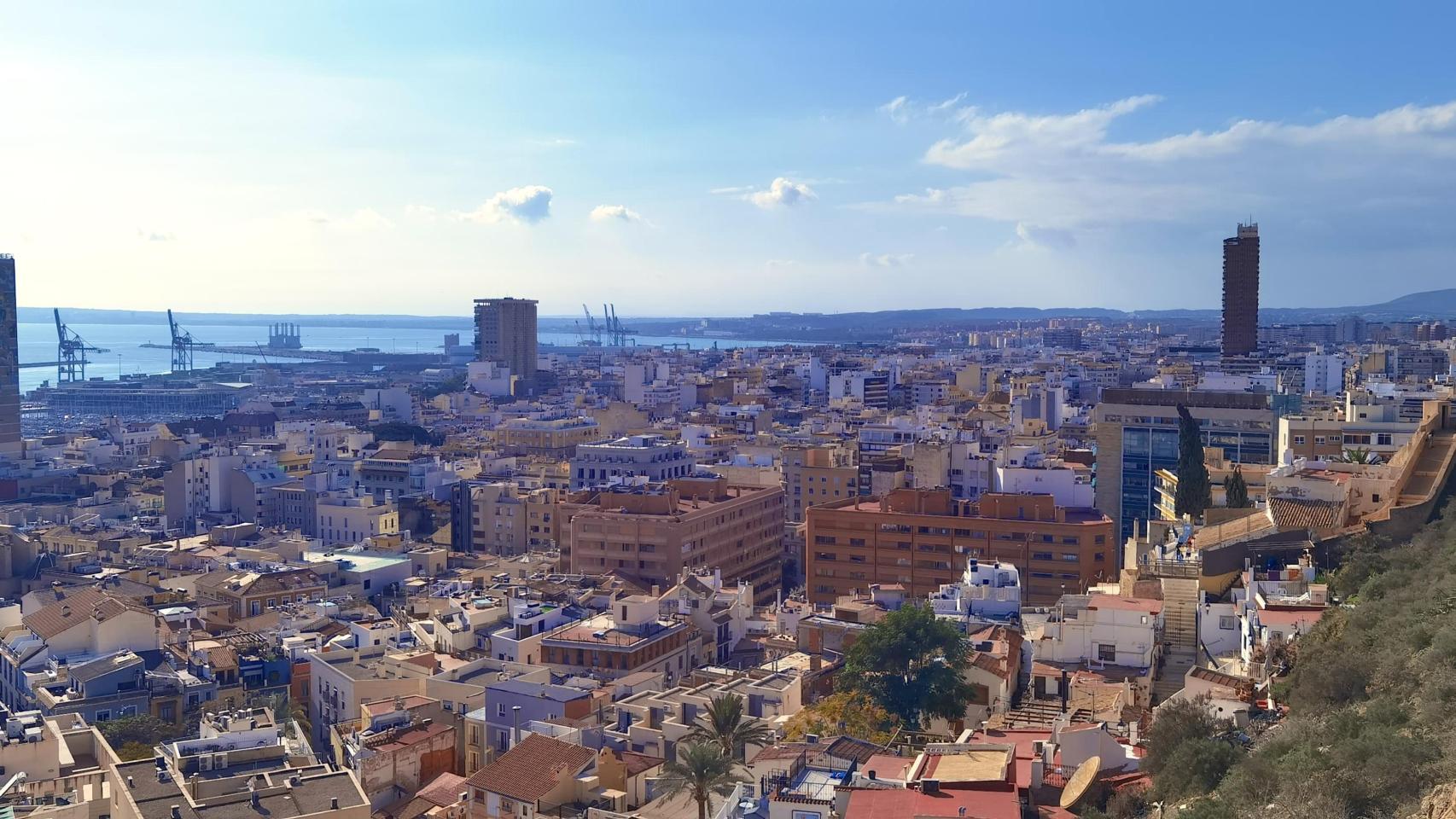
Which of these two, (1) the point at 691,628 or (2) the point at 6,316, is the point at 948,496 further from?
(2) the point at 6,316

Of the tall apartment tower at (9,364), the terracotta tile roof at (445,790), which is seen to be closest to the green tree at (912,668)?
the terracotta tile roof at (445,790)

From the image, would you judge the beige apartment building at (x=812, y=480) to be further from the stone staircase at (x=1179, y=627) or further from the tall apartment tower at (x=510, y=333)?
the tall apartment tower at (x=510, y=333)

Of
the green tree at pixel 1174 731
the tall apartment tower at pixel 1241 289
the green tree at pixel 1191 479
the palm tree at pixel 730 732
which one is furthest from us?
the tall apartment tower at pixel 1241 289

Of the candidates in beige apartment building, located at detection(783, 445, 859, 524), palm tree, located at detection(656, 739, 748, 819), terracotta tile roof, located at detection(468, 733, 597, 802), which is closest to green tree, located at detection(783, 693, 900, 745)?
palm tree, located at detection(656, 739, 748, 819)

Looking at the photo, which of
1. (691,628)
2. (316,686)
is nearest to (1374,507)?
(691,628)

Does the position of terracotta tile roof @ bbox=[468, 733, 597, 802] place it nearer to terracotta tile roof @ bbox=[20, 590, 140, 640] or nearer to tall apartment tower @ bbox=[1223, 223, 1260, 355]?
terracotta tile roof @ bbox=[20, 590, 140, 640]
